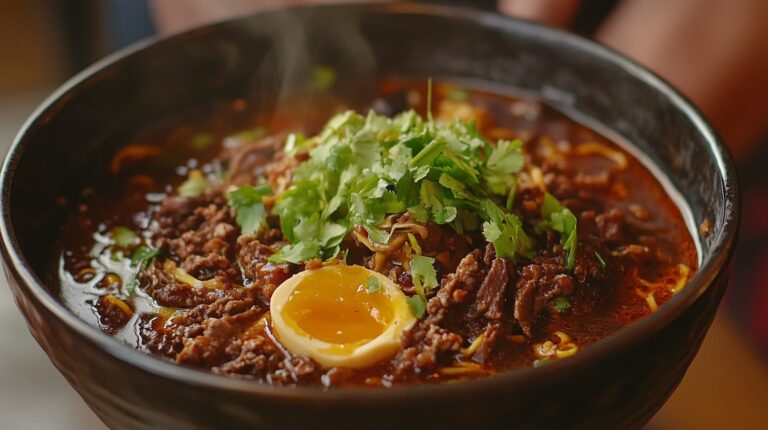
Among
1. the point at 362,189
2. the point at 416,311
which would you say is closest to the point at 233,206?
the point at 362,189

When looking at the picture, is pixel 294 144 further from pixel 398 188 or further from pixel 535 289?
pixel 535 289

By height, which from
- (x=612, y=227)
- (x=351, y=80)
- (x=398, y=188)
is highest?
(x=398, y=188)

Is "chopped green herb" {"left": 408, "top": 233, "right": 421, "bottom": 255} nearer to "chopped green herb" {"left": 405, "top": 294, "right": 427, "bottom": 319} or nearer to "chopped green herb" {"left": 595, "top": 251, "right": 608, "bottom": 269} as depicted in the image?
"chopped green herb" {"left": 405, "top": 294, "right": 427, "bottom": 319}

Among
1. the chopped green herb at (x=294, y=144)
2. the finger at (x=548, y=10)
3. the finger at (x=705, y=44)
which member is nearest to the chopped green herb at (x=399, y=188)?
the chopped green herb at (x=294, y=144)

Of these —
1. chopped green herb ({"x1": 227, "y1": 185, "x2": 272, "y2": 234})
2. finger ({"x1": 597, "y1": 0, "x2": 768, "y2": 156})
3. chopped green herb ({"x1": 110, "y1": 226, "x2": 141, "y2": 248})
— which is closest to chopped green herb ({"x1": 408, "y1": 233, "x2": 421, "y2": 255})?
chopped green herb ({"x1": 227, "y1": 185, "x2": 272, "y2": 234})

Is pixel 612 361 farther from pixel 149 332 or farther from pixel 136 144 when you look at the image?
pixel 136 144

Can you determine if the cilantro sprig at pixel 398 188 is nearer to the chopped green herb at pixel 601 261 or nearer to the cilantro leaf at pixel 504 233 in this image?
the cilantro leaf at pixel 504 233

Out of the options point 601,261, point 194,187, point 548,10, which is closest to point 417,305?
point 601,261
